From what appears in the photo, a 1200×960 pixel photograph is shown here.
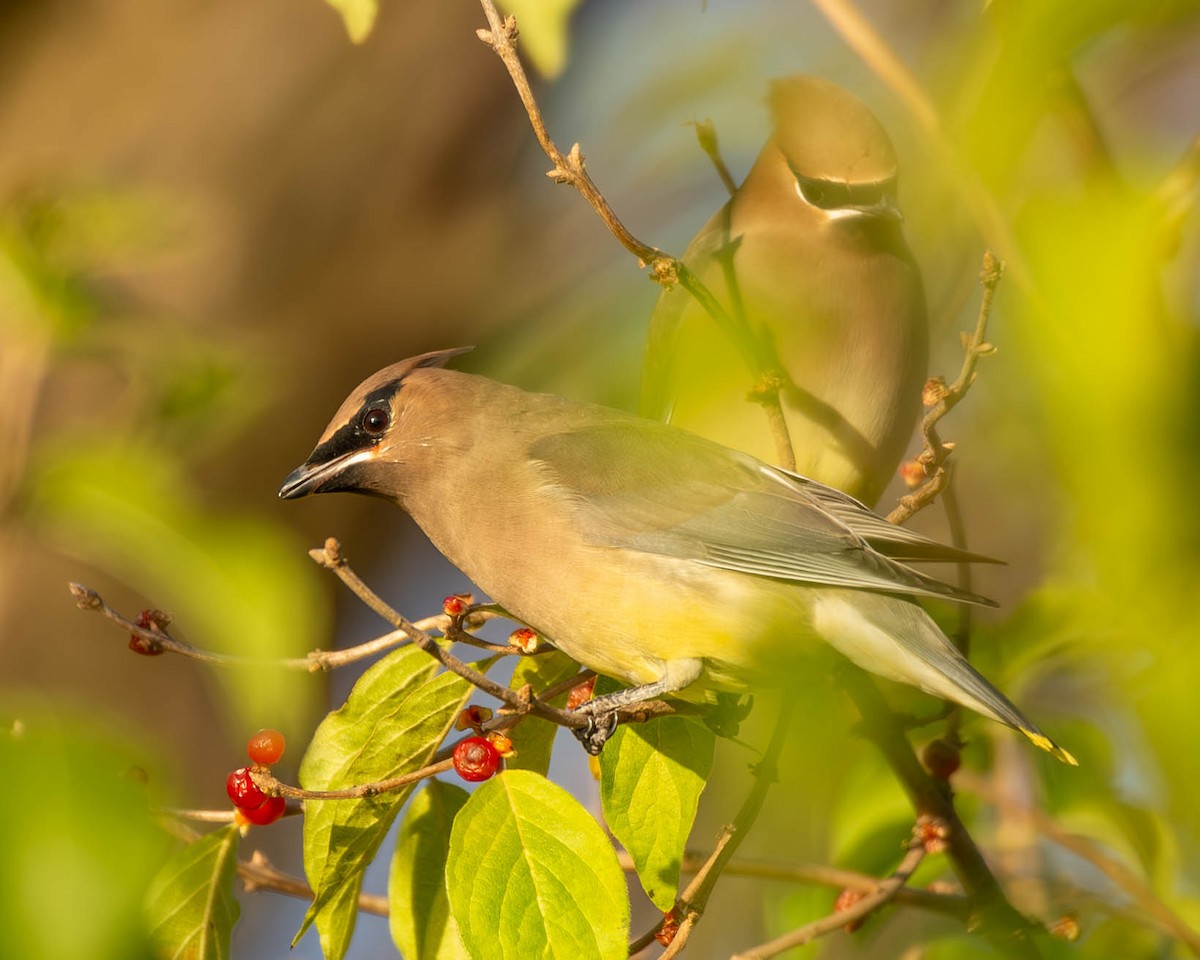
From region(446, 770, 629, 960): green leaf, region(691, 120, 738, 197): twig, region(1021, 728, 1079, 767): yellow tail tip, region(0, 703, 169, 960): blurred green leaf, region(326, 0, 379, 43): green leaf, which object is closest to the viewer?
region(0, 703, 169, 960): blurred green leaf

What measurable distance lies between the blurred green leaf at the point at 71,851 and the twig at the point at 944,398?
28.4 inches

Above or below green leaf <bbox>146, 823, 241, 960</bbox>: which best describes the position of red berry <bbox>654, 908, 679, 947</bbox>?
below

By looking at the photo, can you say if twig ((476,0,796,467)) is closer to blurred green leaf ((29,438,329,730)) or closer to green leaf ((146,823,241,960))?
blurred green leaf ((29,438,329,730))

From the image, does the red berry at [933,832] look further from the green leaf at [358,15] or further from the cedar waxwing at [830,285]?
the green leaf at [358,15]

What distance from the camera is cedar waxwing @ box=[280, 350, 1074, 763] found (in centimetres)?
188

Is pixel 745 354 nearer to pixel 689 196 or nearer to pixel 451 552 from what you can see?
pixel 689 196

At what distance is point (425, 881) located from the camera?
1.85 meters

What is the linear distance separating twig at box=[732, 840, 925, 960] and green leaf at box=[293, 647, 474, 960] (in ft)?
1.69

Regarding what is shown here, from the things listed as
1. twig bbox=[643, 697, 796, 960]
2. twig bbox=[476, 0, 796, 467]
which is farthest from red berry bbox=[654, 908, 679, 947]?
twig bbox=[476, 0, 796, 467]

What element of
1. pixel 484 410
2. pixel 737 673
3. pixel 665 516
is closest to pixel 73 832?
pixel 737 673

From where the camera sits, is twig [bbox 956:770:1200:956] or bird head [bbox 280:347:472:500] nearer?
twig [bbox 956:770:1200:956]

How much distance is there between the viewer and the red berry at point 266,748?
187 centimetres

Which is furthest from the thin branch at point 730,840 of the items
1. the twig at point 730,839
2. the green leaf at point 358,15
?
the green leaf at point 358,15

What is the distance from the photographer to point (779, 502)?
207 cm
